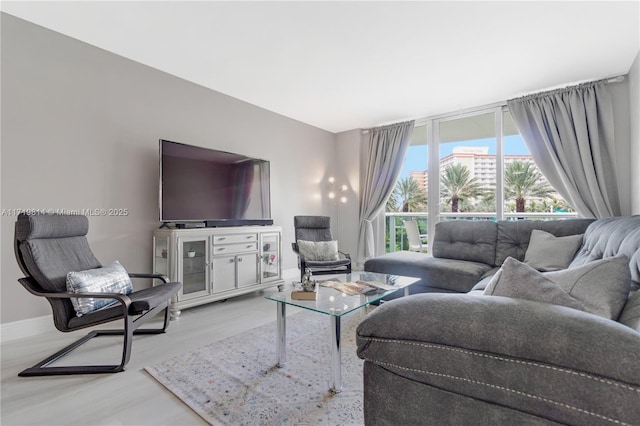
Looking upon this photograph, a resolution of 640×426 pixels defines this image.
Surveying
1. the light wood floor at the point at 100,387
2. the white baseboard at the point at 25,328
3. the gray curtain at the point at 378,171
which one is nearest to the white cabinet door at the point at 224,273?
the light wood floor at the point at 100,387

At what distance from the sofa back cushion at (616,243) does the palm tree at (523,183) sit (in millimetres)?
1474

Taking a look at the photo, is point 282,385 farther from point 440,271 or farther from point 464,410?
point 440,271

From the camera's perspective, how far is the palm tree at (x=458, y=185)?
4207mm

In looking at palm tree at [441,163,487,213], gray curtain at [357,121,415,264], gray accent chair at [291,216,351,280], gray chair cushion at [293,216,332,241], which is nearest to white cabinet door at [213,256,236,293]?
gray accent chair at [291,216,351,280]

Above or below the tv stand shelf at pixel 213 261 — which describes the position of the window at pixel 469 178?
above

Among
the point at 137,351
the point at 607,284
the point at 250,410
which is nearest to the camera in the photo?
the point at 607,284

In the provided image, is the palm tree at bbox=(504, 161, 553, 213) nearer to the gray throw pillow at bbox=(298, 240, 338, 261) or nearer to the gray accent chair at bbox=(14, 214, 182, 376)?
the gray throw pillow at bbox=(298, 240, 338, 261)

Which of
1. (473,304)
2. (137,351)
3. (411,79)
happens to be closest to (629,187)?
(411,79)

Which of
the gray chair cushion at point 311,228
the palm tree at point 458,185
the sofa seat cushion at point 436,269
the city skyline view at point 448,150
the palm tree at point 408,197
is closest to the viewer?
the sofa seat cushion at point 436,269

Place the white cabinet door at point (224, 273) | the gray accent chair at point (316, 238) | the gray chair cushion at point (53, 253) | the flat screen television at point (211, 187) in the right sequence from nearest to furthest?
1. the gray chair cushion at point (53, 253)
2. the flat screen television at point (211, 187)
3. the white cabinet door at point (224, 273)
4. the gray accent chair at point (316, 238)

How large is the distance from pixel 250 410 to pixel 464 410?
109 centimetres

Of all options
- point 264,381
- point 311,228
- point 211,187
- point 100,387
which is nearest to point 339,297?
point 264,381

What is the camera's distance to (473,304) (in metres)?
0.83

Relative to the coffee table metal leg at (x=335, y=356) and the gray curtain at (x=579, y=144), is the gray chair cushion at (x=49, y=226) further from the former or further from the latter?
the gray curtain at (x=579, y=144)
